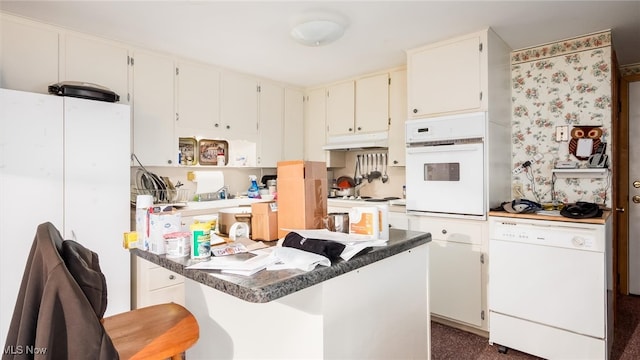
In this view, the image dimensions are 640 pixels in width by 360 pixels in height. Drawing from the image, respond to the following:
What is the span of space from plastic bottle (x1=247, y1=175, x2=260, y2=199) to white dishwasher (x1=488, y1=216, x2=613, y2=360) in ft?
7.61

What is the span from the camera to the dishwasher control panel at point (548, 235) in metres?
2.02

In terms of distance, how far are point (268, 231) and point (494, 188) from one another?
6.37 ft

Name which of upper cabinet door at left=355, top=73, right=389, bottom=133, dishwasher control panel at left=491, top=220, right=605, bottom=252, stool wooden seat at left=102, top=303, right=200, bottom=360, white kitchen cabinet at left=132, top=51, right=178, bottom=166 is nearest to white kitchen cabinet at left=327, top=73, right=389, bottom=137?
upper cabinet door at left=355, top=73, right=389, bottom=133

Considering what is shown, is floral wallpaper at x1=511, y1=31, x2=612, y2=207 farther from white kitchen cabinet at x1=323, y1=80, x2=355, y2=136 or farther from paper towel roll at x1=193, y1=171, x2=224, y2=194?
paper towel roll at x1=193, y1=171, x2=224, y2=194

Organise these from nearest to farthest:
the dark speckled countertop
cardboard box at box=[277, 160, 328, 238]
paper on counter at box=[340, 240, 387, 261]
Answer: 1. the dark speckled countertop
2. paper on counter at box=[340, 240, 387, 261]
3. cardboard box at box=[277, 160, 328, 238]

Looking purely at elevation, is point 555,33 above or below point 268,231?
above

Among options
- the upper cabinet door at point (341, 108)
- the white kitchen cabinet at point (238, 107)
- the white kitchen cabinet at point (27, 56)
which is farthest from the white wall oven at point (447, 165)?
the white kitchen cabinet at point (27, 56)

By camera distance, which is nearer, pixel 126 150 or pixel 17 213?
pixel 17 213

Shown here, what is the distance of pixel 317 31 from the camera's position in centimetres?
231

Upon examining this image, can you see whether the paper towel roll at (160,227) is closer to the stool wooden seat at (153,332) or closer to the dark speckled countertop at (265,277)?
the dark speckled countertop at (265,277)

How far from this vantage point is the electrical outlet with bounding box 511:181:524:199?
295cm

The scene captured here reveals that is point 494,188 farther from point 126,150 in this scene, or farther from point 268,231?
point 126,150

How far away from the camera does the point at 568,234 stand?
6.84 ft

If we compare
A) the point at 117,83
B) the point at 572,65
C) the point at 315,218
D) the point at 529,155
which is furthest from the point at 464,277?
the point at 117,83
